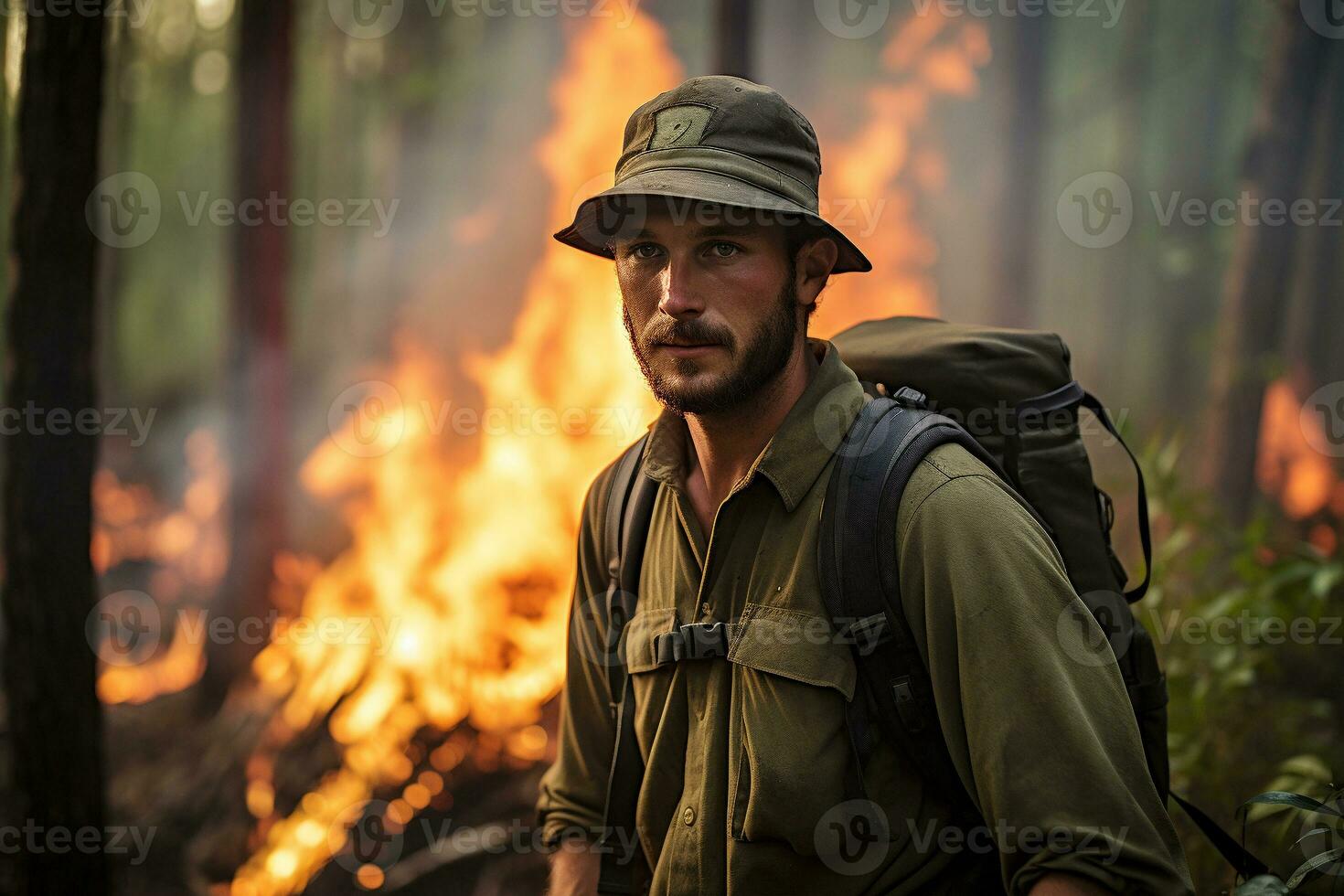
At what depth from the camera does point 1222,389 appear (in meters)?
7.70

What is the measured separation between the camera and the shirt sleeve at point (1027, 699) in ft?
5.82

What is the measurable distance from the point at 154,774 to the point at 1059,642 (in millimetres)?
7263

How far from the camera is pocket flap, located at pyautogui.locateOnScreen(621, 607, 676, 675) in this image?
236 centimetres

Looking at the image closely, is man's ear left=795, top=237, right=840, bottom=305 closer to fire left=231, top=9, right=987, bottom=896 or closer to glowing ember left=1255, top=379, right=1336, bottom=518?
fire left=231, top=9, right=987, bottom=896

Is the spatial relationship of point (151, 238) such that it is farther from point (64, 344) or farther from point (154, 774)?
point (64, 344)

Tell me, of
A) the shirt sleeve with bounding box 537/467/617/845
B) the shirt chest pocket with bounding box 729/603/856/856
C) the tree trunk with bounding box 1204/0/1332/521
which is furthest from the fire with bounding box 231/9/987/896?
the shirt chest pocket with bounding box 729/603/856/856

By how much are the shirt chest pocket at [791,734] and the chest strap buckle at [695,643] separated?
10cm

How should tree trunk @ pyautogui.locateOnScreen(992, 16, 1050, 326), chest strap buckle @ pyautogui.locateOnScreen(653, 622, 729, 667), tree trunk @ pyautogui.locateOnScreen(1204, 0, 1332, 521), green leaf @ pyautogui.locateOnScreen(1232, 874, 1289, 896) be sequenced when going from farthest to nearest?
tree trunk @ pyautogui.locateOnScreen(992, 16, 1050, 326), tree trunk @ pyautogui.locateOnScreen(1204, 0, 1332, 521), chest strap buckle @ pyautogui.locateOnScreen(653, 622, 729, 667), green leaf @ pyautogui.locateOnScreen(1232, 874, 1289, 896)

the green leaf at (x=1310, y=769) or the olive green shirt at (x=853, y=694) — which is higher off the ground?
the olive green shirt at (x=853, y=694)

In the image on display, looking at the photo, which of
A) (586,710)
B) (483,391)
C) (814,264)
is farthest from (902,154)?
(586,710)

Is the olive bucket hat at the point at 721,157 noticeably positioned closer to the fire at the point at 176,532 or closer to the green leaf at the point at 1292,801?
the green leaf at the point at 1292,801

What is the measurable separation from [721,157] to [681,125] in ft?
0.54

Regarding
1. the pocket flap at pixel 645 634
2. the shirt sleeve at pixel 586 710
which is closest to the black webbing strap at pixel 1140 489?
the pocket flap at pixel 645 634

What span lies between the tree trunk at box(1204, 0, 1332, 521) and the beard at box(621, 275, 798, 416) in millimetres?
6570
